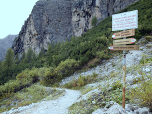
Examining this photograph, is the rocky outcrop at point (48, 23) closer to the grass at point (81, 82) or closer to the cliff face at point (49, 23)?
the cliff face at point (49, 23)

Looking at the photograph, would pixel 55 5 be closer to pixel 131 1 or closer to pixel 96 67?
pixel 131 1

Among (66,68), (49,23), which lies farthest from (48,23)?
(66,68)

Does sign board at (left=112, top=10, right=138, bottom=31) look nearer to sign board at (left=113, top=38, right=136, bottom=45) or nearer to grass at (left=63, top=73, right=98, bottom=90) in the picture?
sign board at (left=113, top=38, right=136, bottom=45)

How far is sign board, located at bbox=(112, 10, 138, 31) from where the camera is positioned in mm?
2984

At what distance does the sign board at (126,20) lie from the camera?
298 centimetres

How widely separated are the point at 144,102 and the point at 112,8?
163 feet

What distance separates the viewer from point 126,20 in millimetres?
3129

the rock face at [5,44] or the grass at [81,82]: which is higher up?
the rock face at [5,44]

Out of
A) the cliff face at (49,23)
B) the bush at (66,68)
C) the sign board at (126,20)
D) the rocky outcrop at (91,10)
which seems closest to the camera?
the sign board at (126,20)

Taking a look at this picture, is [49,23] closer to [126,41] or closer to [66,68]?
[66,68]

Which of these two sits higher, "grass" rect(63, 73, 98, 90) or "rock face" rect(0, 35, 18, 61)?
"rock face" rect(0, 35, 18, 61)

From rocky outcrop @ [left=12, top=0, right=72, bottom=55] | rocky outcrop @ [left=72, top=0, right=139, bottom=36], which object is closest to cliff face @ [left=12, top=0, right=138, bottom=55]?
rocky outcrop @ [left=12, top=0, right=72, bottom=55]

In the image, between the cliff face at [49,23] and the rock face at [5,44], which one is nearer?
the cliff face at [49,23]

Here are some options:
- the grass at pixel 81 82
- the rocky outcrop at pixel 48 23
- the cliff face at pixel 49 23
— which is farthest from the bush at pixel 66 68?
the rocky outcrop at pixel 48 23
